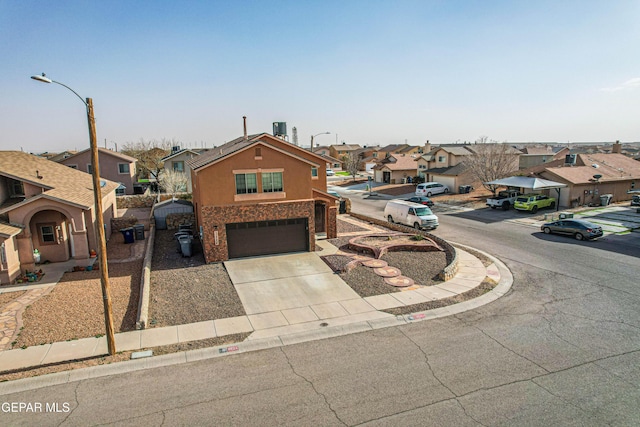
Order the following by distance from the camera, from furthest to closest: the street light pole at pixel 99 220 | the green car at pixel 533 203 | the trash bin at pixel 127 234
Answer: the green car at pixel 533 203 → the trash bin at pixel 127 234 → the street light pole at pixel 99 220

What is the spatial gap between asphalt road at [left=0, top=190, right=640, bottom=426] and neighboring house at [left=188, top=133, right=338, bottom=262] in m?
9.79

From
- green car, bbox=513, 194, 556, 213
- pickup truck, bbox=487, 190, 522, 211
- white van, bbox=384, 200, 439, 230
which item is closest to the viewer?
white van, bbox=384, 200, 439, 230

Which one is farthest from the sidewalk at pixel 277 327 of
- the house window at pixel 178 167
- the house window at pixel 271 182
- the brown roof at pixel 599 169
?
the house window at pixel 178 167

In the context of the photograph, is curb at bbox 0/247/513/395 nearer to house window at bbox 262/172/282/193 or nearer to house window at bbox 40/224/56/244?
house window at bbox 262/172/282/193

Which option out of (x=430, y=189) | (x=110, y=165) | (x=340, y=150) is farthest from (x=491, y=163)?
(x=340, y=150)

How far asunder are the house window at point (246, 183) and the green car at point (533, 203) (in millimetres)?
25900

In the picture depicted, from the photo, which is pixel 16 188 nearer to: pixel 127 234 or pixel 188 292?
pixel 127 234

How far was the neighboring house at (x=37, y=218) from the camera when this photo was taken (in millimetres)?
17609

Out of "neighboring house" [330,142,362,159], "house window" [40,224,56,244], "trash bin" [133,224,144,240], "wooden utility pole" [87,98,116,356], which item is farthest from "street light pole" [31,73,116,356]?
"neighboring house" [330,142,362,159]

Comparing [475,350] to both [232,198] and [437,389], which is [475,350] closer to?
[437,389]

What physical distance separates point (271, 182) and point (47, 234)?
1185 centimetres

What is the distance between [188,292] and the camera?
51.8ft

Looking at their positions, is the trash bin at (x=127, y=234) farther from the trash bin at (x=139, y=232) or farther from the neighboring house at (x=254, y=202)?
the neighboring house at (x=254, y=202)

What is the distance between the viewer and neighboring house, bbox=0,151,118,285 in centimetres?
1761
